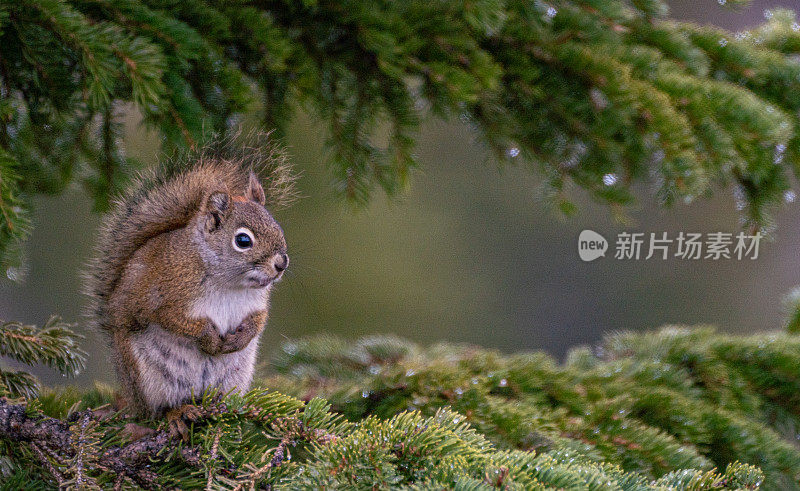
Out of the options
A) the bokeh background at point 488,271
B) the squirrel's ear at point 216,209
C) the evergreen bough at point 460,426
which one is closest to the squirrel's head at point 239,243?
the squirrel's ear at point 216,209

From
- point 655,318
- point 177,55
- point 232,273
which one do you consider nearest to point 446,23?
point 177,55

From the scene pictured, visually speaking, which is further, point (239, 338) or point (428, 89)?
point (428, 89)

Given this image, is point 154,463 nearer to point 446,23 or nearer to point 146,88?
point 146,88

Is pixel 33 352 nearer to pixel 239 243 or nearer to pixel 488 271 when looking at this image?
pixel 239 243

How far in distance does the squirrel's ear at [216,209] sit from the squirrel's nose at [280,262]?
91mm

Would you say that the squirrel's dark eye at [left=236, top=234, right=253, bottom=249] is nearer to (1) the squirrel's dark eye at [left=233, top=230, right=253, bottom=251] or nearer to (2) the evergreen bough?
(1) the squirrel's dark eye at [left=233, top=230, right=253, bottom=251]

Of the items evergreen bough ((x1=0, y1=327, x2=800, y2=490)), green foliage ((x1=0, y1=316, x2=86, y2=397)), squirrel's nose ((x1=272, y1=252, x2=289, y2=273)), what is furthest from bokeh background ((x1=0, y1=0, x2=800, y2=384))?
squirrel's nose ((x1=272, y1=252, x2=289, y2=273))

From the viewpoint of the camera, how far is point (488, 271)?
14.6 ft

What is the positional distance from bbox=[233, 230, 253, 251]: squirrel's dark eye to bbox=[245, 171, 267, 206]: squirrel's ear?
9 cm

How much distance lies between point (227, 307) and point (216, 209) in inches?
5.0

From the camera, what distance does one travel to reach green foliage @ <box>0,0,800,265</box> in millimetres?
1088

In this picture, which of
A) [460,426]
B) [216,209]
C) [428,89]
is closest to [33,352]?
[216,209]

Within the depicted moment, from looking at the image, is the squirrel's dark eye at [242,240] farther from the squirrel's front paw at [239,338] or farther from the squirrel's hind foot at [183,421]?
the squirrel's hind foot at [183,421]

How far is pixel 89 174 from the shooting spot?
4.72 feet
